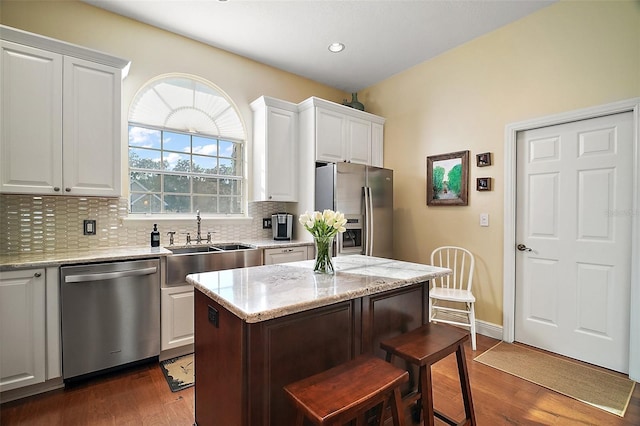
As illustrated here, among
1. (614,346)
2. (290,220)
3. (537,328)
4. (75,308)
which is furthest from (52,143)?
(614,346)

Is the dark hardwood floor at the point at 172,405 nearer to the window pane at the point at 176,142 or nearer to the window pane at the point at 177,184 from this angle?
the window pane at the point at 177,184

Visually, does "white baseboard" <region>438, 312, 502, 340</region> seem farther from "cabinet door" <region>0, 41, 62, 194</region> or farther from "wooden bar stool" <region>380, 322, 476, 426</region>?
"cabinet door" <region>0, 41, 62, 194</region>

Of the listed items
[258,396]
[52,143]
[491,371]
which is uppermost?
[52,143]

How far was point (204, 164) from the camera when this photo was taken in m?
3.48

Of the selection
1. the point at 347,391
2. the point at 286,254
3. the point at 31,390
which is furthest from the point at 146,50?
the point at 347,391

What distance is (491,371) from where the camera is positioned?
250 centimetres

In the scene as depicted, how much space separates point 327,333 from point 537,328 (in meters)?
2.53

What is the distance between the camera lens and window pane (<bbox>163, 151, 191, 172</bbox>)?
10.6ft

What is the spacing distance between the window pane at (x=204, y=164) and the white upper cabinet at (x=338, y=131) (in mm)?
1099

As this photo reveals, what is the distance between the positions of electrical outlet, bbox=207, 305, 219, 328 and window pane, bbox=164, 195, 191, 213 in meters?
2.05

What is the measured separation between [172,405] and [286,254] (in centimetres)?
165

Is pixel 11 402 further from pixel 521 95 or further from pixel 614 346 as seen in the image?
pixel 521 95

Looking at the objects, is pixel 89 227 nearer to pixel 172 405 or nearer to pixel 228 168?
pixel 228 168

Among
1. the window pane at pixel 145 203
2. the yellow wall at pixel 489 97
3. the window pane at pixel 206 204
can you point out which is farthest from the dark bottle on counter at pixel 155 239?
the yellow wall at pixel 489 97
